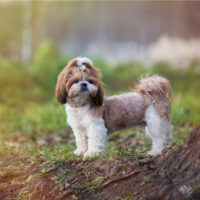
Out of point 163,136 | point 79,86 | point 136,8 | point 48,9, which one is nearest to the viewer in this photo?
point 79,86

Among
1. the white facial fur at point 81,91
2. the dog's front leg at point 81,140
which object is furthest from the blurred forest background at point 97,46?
the white facial fur at point 81,91

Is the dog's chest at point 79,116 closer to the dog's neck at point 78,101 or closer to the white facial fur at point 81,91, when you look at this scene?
the dog's neck at point 78,101

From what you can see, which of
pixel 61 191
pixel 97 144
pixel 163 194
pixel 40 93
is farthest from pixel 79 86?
pixel 40 93

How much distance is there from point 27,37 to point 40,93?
4349 mm

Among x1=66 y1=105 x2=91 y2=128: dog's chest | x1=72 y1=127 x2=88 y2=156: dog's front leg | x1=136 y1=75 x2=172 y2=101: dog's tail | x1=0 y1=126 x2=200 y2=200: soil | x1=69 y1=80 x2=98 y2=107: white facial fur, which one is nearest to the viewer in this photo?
x1=0 y1=126 x2=200 y2=200: soil

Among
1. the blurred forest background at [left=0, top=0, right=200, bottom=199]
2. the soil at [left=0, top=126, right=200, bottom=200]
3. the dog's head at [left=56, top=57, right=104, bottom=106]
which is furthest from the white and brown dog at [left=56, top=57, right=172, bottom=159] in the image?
the blurred forest background at [left=0, top=0, right=200, bottom=199]

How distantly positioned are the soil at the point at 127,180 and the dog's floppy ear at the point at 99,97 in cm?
82

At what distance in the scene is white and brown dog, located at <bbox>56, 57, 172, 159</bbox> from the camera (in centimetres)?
412

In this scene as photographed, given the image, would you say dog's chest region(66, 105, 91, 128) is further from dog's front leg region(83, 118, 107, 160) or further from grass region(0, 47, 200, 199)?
grass region(0, 47, 200, 199)

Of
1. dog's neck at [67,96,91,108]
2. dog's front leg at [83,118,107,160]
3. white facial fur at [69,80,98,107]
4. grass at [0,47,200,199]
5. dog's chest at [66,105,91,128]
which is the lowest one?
grass at [0,47,200,199]

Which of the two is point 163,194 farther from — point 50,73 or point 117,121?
point 50,73

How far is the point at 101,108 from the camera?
4.37m

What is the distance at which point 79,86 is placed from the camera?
403 cm

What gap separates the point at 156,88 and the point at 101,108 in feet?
2.67
